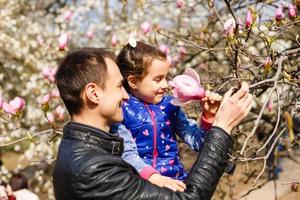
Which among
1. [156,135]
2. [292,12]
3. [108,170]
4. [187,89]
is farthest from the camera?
[292,12]

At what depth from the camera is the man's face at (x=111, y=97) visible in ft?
5.85

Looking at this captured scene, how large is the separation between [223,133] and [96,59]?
47 cm

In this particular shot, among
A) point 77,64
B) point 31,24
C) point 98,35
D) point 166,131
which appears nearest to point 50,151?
point 98,35

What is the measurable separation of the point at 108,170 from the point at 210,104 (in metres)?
0.52

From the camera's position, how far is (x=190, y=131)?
7.36 ft

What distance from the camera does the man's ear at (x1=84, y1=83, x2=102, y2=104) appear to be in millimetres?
1760

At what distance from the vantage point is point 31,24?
953 cm

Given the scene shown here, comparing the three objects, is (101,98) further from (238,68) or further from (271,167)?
(271,167)

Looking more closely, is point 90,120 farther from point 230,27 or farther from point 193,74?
point 230,27

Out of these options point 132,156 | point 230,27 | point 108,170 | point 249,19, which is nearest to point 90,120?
point 108,170

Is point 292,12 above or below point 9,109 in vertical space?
above

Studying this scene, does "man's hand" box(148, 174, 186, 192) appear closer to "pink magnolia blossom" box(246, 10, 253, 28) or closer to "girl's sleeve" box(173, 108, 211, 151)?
"girl's sleeve" box(173, 108, 211, 151)

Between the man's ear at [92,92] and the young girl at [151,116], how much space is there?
40 cm

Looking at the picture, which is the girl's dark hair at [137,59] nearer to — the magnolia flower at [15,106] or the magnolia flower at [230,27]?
the magnolia flower at [230,27]
